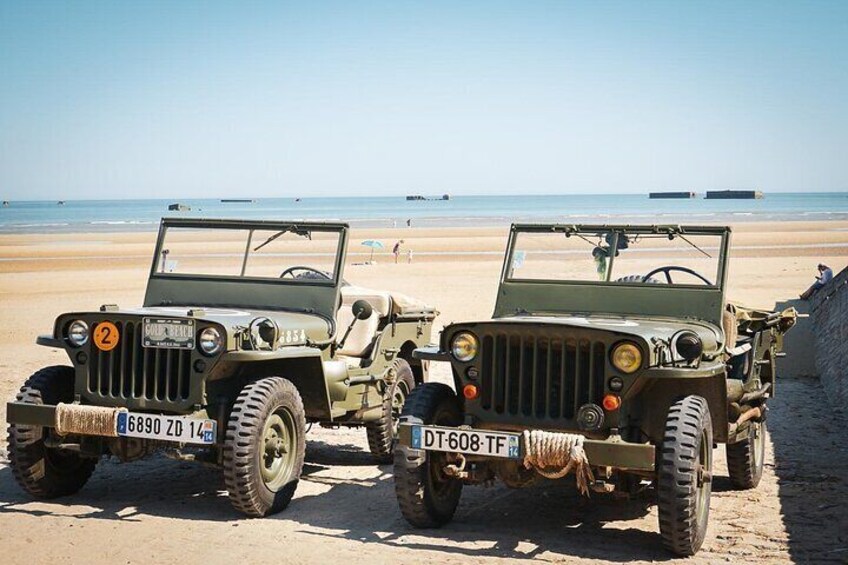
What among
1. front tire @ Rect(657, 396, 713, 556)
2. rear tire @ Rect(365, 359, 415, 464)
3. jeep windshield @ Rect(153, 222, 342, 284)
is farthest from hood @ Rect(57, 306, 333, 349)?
Result: front tire @ Rect(657, 396, 713, 556)

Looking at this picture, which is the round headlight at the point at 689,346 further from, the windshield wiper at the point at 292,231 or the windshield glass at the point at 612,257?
the windshield wiper at the point at 292,231

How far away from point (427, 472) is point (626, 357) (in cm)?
147

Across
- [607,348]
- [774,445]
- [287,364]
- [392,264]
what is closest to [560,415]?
[607,348]

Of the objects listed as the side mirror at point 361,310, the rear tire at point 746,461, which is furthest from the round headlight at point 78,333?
the rear tire at point 746,461

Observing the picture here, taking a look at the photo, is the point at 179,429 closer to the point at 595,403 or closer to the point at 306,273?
the point at 306,273

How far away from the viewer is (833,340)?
1441cm

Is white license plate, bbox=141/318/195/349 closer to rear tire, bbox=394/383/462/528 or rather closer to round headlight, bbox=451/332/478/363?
A: rear tire, bbox=394/383/462/528

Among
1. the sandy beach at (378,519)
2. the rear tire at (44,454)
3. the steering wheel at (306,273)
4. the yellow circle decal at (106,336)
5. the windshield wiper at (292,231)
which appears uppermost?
the windshield wiper at (292,231)

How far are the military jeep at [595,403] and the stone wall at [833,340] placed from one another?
4712 millimetres

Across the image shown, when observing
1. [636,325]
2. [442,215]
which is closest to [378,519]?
[636,325]

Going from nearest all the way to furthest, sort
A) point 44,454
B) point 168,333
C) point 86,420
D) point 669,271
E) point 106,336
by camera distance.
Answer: point 86,420 < point 168,333 < point 106,336 < point 44,454 < point 669,271

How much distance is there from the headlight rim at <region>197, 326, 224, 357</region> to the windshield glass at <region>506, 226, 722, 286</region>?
2277mm

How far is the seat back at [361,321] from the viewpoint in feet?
31.9

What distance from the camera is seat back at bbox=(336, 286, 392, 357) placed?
9.72 m
